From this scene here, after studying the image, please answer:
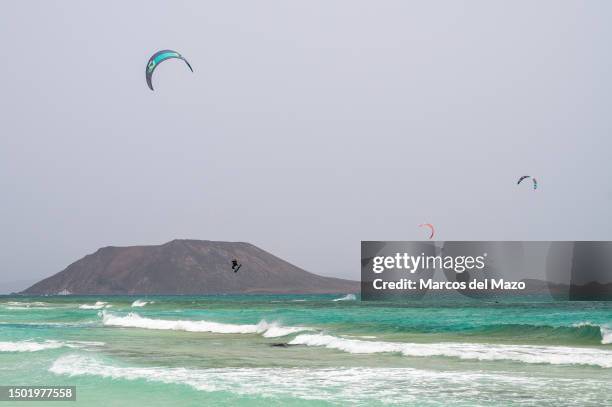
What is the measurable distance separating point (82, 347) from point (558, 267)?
65.1 meters

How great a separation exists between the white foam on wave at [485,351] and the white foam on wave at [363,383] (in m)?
3.64

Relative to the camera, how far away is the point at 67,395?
49.9 ft

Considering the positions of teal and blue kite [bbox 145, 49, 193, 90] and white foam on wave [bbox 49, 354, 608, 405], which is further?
teal and blue kite [bbox 145, 49, 193, 90]

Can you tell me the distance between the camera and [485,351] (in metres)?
23.5

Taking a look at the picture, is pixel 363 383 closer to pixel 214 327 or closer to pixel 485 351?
pixel 485 351

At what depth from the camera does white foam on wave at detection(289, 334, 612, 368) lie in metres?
21.3

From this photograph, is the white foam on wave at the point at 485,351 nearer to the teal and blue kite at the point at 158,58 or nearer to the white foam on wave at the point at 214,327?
the white foam on wave at the point at 214,327

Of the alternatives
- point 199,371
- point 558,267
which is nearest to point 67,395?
point 199,371

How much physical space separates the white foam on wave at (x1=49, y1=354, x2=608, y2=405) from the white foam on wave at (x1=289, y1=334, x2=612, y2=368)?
364 centimetres

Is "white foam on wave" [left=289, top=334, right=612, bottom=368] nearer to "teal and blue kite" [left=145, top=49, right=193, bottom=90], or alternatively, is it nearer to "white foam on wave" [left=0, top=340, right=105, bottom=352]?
"white foam on wave" [left=0, top=340, right=105, bottom=352]

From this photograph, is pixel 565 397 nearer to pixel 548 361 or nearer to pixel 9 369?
pixel 548 361

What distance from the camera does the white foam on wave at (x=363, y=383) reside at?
14641 mm

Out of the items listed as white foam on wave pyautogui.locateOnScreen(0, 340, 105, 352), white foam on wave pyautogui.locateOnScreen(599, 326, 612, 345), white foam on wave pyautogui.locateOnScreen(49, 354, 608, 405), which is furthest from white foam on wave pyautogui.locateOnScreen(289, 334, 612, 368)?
white foam on wave pyautogui.locateOnScreen(0, 340, 105, 352)

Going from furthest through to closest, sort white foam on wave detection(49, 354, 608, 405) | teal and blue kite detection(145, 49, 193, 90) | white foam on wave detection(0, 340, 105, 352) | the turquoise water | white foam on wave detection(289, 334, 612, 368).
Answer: teal and blue kite detection(145, 49, 193, 90), white foam on wave detection(0, 340, 105, 352), white foam on wave detection(289, 334, 612, 368), the turquoise water, white foam on wave detection(49, 354, 608, 405)
